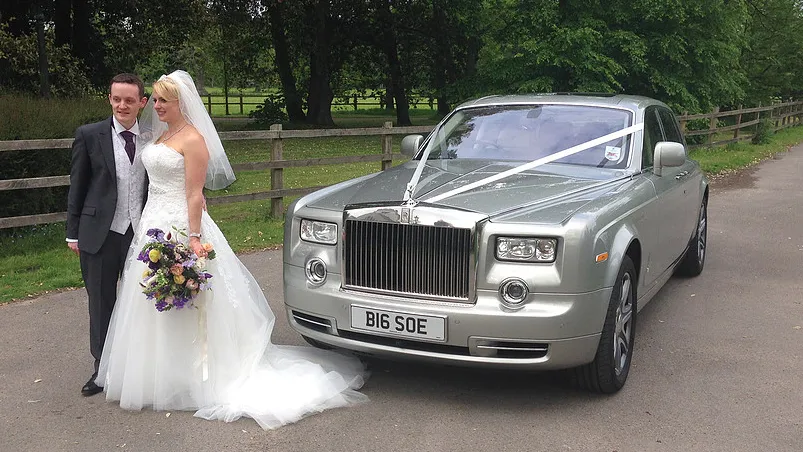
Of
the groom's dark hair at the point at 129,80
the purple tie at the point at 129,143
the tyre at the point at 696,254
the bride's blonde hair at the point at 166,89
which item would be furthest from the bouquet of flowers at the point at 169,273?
the tyre at the point at 696,254

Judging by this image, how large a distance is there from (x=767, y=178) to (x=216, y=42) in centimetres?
2650

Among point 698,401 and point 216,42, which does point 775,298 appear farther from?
point 216,42

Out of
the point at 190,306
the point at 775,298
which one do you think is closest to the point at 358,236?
the point at 190,306

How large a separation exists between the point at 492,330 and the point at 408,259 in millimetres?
603

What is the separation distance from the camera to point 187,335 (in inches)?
177

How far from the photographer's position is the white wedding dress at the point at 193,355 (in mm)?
4336

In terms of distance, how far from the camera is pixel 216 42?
118ft

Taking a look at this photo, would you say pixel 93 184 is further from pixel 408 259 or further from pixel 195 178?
pixel 408 259

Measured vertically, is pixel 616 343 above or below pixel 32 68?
below

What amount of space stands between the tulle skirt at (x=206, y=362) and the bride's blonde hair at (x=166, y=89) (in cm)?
67

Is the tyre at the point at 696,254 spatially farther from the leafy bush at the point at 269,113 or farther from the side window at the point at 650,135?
the leafy bush at the point at 269,113

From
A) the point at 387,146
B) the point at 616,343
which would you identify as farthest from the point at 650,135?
the point at 387,146

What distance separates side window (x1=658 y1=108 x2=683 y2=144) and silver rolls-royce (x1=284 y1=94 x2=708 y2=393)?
125cm

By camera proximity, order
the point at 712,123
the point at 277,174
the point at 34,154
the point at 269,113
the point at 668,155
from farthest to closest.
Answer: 1. the point at 269,113
2. the point at 712,123
3. the point at 277,174
4. the point at 34,154
5. the point at 668,155
